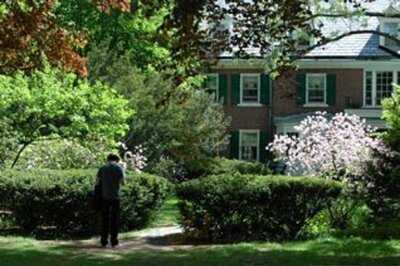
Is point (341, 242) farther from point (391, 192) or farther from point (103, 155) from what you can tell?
point (103, 155)

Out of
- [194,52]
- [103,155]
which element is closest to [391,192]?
[194,52]

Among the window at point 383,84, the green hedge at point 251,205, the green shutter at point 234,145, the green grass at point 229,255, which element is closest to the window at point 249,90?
the green shutter at point 234,145

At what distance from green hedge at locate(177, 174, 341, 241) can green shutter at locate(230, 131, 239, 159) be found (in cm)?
2794

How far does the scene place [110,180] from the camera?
15094 millimetres

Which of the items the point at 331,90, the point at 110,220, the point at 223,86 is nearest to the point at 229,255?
the point at 110,220

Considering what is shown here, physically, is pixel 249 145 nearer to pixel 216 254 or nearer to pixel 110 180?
pixel 110 180

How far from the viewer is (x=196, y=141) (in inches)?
1340

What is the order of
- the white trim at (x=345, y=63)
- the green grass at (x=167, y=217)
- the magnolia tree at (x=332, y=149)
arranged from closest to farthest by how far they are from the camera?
the magnolia tree at (x=332, y=149) < the green grass at (x=167, y=217) < the white trim at (x=345, y=63)

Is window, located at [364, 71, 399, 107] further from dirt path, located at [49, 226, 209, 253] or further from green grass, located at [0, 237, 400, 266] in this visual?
green grass, located at [0, 237, 400, 266]

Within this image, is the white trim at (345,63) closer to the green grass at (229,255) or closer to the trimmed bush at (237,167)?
the trimmed bush at (237,167)

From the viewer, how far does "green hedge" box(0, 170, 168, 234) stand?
17312 millimetres

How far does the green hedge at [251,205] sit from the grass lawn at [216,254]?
0.69 m

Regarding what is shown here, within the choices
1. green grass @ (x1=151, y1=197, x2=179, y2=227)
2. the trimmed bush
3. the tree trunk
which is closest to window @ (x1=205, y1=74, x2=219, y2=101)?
the trimmed bush

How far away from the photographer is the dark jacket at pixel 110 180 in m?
15.1
